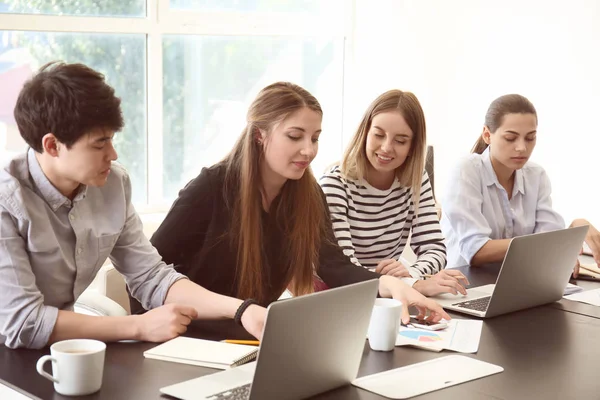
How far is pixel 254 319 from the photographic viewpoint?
1679 millimetres

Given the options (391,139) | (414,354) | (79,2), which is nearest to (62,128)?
(414,354)

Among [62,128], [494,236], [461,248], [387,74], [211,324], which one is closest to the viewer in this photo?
[62,128]

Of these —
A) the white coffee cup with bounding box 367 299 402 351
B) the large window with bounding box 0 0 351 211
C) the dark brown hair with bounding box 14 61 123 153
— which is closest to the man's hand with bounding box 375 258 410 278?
the white coffee cup with bounding box 367 299 402 351

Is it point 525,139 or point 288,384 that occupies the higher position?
point 525,139

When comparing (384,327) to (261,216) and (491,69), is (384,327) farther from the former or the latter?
(491,69)

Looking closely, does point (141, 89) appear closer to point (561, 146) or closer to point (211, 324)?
point (561, 146)

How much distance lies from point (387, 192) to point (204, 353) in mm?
1220

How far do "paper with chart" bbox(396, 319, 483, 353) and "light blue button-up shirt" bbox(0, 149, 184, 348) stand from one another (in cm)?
57

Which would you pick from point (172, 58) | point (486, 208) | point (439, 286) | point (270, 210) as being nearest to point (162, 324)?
point (270, 210)

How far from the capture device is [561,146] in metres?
3.87

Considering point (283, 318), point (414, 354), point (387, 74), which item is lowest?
point (414, 354)

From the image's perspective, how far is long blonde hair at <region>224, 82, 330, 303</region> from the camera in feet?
7.00

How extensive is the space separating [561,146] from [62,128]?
286 cm

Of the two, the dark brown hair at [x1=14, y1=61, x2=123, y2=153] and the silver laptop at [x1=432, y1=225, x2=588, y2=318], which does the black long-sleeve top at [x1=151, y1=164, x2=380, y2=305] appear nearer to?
the silver laptop at [x1=432, y1=225, x2=588, y2=318]
